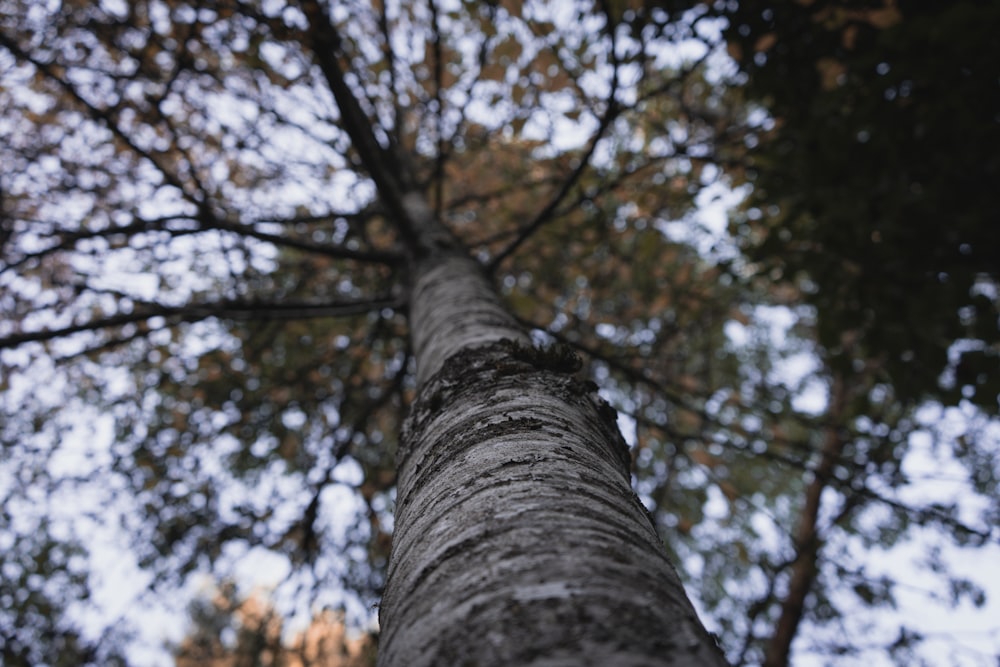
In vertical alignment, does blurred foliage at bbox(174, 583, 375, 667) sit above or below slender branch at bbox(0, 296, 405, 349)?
below

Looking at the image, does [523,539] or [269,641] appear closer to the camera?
[523,539]

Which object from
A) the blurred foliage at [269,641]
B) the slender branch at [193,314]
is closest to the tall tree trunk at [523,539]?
the slender branch at [193,314]

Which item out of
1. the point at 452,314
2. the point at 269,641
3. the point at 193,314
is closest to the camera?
the point at 452,314

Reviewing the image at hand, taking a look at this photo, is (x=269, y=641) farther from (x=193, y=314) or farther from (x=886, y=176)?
(x=886, y=176)

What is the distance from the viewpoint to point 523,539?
714 millimetres

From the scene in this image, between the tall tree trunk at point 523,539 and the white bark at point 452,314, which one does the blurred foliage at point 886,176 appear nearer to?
the white bark at point 452,314

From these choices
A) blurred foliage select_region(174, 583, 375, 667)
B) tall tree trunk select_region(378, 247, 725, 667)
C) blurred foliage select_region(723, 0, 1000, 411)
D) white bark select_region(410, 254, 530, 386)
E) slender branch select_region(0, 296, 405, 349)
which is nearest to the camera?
tall tree trunk select_region(378, 247, 725, 667)

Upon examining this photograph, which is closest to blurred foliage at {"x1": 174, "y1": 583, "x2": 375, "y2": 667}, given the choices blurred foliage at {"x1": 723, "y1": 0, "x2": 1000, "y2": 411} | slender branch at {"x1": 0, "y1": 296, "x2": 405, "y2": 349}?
slender branch at {"x1": 0, "y1": 296, "x2": 405, "y2": 349}

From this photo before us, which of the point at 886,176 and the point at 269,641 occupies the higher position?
the point at 886,176

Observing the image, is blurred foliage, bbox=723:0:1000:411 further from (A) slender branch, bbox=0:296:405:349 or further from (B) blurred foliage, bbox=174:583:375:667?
(B) blurred foliage, bbox=174:583:375:667

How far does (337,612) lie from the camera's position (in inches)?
149

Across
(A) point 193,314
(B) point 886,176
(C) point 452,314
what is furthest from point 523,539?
(B) point 886,176

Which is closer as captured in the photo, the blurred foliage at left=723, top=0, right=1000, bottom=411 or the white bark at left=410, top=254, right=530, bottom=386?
the white bark at left=410, top=254, right=530, bottom=386

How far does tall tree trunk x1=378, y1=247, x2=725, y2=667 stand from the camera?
1.86 ft
